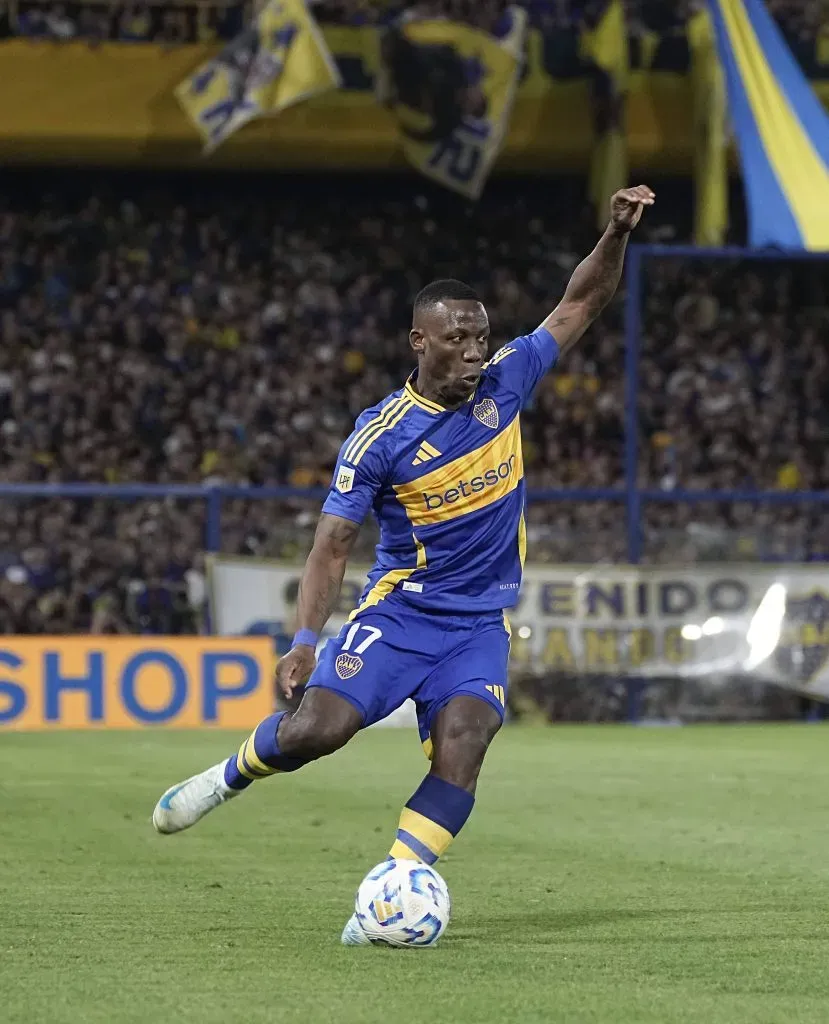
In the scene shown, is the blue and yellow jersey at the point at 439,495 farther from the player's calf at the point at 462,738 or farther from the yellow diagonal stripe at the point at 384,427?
the player's calf at the point at 462,738

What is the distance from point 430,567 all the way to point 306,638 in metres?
0.66

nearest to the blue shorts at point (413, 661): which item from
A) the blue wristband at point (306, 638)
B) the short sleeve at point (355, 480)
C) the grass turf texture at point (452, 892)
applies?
the blue wristband at point (306, 638)

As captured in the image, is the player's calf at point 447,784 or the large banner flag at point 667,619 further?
the large banner flag at point 667,619

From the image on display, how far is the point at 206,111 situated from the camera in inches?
917

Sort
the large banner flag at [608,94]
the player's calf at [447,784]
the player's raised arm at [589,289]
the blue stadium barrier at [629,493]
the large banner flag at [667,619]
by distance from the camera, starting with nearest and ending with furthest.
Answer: the player's calf at [447,784]
the player's raised arm at [589,289]
the blue stadium barrier at [629,493]
the large banner flag at [667,619]
the large banner flag at [608,94]

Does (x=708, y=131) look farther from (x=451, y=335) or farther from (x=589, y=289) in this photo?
(x=451, y=335)

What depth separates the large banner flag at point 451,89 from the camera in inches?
940

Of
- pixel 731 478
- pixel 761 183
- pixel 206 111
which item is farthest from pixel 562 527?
pixel 206 111

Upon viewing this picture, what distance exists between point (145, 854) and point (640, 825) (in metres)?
2.76

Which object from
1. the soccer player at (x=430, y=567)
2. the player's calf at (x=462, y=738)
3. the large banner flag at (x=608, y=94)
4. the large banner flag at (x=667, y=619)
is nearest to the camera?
the player's calf at (x=462, y=738)

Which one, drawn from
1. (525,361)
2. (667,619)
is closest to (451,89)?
(667,619)

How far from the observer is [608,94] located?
24.6 m

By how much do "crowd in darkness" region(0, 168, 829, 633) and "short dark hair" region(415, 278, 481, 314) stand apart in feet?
51.8

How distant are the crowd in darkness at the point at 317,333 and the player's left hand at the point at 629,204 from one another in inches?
609
